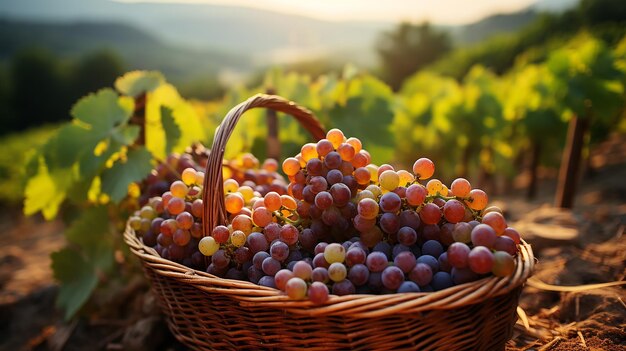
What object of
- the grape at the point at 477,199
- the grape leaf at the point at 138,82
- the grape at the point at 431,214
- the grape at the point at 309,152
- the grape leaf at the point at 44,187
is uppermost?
the grape leaf at the point at 138,82

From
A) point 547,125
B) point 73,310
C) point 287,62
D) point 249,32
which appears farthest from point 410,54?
point 249,32

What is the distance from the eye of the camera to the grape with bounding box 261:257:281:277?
3.79 feet

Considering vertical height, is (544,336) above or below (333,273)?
below

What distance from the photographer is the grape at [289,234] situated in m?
1.21

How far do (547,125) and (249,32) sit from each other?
51.3 meters

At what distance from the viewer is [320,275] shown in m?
1.07

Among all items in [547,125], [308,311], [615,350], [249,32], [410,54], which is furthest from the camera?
[249,32]

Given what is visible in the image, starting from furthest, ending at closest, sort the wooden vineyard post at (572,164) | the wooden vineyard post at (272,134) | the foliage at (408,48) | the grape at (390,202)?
the foliage at (408,48) → the wooden vineyard post at (572,164) → the wooden vineyard post at (272,134) → the grape at (390,202)

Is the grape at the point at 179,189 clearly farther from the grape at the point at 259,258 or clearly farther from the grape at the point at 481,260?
the grape at the point at 481,260

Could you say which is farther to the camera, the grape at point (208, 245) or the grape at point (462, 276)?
the grape at point (208, 245)

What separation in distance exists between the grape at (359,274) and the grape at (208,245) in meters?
0.39

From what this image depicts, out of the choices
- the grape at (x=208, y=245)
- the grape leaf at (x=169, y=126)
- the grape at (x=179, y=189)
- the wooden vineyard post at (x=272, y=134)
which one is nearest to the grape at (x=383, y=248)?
the grape at (x=208, y=245)

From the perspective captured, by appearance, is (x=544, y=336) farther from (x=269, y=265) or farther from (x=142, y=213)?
(x=142, y=213)

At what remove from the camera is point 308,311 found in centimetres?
101
